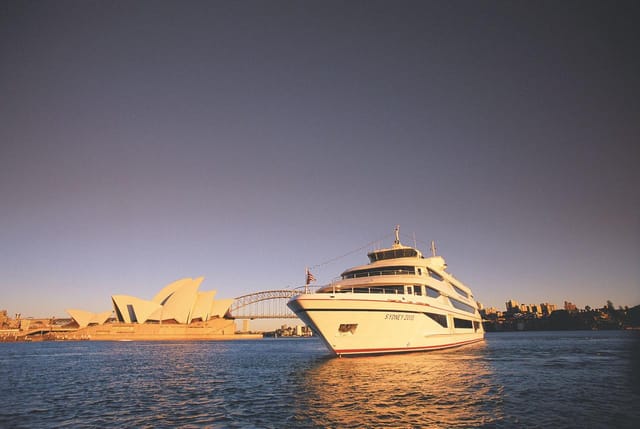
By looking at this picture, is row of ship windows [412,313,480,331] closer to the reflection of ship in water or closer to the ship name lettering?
the ship name lettering

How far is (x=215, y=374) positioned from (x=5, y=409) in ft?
43.0

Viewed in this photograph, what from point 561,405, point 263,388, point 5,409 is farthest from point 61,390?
point 561,405

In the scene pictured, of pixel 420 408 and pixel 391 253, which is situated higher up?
pixel 391 253

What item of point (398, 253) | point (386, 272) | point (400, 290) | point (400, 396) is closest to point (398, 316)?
point (400, 290)

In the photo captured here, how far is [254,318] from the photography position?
17838cm

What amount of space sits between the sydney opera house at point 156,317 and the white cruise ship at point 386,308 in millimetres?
109510

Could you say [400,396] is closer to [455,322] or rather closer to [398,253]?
[398,253]

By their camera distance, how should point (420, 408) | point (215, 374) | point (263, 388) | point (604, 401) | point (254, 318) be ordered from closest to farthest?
point (420, 408) → point (604, 401) → point (263, 388) → point (215, 374) → point (254, 318)

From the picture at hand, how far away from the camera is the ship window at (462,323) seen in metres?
39.9

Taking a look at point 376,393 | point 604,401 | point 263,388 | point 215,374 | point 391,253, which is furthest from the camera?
point 391,253

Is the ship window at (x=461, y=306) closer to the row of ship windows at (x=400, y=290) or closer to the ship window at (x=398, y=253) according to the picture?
the row of ship windows at (x=400, y=290)

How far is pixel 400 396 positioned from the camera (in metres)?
15.3

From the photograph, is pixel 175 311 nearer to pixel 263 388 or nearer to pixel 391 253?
pixel 391 253

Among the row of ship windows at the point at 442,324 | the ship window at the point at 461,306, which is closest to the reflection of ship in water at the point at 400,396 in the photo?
the row of ship windows at the point at 442,324
